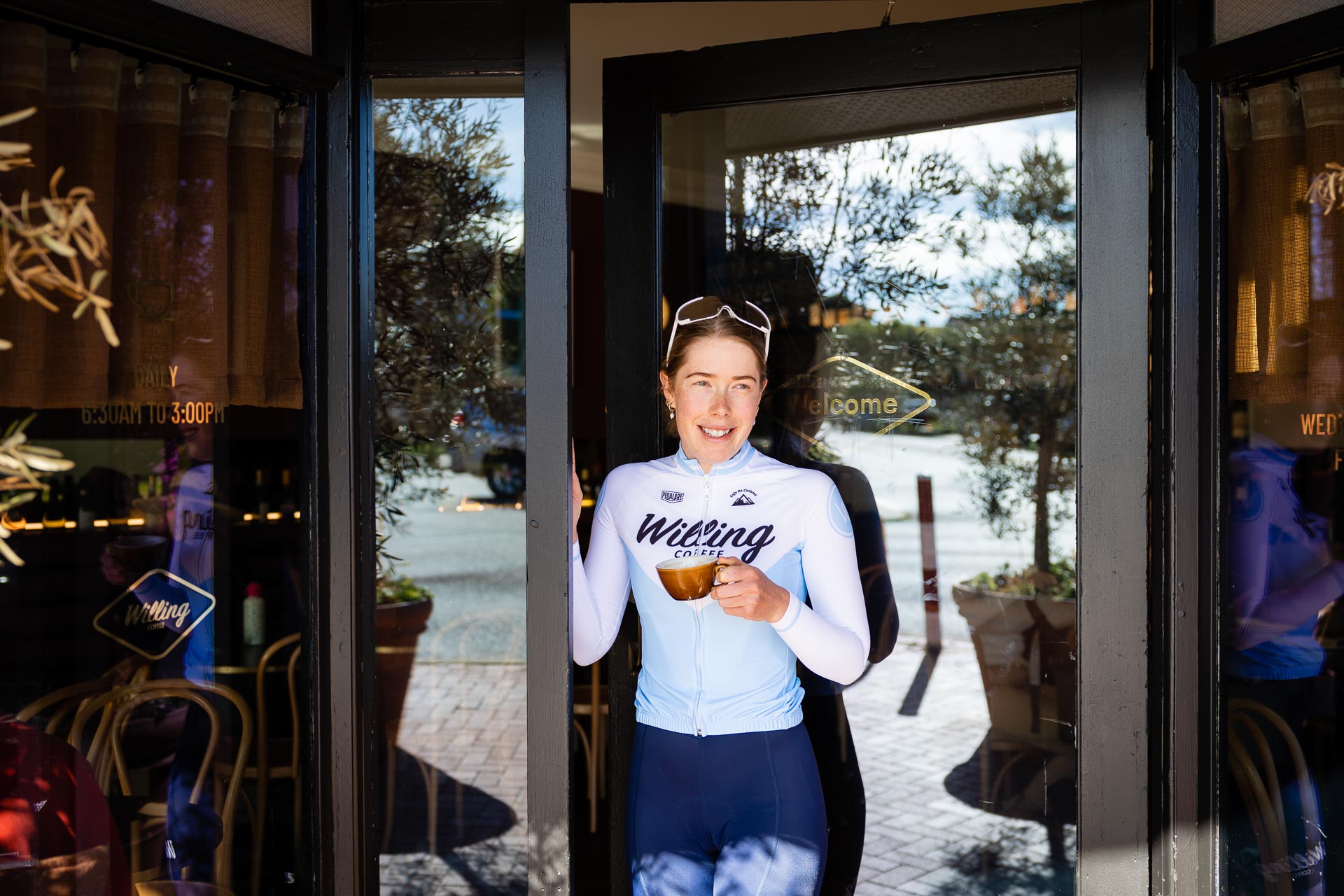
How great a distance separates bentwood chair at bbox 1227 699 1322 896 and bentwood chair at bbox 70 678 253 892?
208 cm

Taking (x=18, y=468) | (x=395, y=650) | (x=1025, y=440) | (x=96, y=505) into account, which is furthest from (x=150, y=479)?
(x=1025, y=440)

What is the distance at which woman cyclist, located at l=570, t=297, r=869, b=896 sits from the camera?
2035 millimetres

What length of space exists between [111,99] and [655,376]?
128cm

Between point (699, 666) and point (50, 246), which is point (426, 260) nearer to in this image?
point (50, 246)

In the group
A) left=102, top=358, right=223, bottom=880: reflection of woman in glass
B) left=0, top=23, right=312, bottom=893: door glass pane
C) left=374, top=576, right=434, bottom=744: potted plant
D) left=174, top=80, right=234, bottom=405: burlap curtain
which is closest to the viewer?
left=0, top=23, right=312, bottom=893: door glass pane

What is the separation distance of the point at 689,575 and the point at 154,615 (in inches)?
46.9

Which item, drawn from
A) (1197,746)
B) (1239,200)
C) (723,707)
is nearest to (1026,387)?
(1239,200)

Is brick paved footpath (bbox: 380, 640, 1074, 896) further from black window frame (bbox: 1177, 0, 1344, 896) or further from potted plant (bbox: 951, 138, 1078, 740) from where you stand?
black window frame (bbox: 1177, 0, 1344, 896)

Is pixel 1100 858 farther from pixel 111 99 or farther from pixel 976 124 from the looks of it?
pixel 111 99

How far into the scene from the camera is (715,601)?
6.88 ft

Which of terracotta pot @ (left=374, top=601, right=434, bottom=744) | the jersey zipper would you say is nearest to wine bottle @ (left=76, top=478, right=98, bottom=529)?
the jersey zipper

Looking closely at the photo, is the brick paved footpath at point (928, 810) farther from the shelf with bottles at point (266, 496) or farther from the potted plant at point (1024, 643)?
the shelf with bottles at point (266, 496)

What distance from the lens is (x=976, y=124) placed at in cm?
251


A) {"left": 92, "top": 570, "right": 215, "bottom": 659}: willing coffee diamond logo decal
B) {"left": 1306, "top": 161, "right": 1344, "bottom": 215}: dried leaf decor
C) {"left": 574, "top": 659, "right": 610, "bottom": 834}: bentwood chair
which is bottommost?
{"left": 574, "top": 659, "right": 610, "bottom": 834}: bentwood chair
